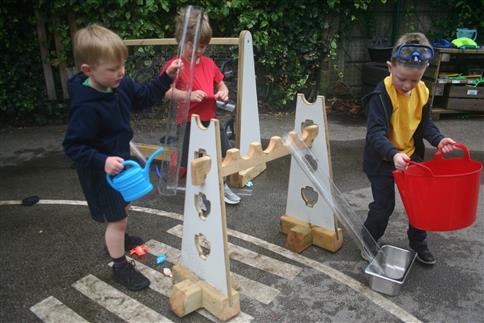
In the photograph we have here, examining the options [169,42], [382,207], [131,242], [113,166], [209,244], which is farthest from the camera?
[169,42]

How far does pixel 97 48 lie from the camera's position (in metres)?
1.96

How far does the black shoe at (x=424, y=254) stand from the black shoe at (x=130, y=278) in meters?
1.73

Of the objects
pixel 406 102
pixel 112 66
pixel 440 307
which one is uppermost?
pixel 112 66

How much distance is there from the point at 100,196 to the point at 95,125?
0.42m

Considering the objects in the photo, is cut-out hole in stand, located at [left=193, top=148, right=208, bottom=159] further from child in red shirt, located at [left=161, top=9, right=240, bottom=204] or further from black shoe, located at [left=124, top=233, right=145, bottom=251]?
black shoe, located at [left=124, top=233, right=145, bottom=251]

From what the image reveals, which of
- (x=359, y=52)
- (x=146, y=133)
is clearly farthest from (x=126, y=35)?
(x=359, y=52)

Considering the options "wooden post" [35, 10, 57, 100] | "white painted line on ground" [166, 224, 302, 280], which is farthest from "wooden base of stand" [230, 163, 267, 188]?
"wooden post" [35, 10, 57, 100]

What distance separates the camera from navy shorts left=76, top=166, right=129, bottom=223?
2.18 metres

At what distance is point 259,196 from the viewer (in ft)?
12.3

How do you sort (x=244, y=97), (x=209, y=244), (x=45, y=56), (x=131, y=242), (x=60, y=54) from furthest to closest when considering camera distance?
(x=45, y=56) → (x=60, y=54) → (x=244, y=97) → (x=131, y=242) → (x=209, y=244)

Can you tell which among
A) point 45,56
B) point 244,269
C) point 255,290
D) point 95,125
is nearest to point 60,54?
point 45,56

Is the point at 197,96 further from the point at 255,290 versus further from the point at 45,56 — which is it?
the point at 45,56

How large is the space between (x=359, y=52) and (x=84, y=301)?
6.27 metres

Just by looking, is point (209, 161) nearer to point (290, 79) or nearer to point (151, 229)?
point (151, 229)
